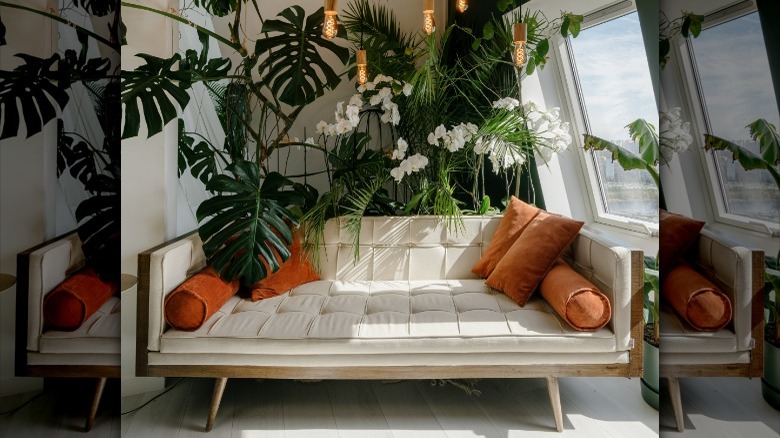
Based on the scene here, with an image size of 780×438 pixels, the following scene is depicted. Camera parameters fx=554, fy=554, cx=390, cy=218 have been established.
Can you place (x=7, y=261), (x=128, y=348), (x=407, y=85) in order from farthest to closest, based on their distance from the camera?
(x=407, y=85) → (x=128, y=348) → (x=7, y=261)

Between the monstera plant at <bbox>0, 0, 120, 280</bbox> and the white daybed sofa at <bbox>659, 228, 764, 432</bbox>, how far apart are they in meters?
1.06

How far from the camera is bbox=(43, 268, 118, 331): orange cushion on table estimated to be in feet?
2.97

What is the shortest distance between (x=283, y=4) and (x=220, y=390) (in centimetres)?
294

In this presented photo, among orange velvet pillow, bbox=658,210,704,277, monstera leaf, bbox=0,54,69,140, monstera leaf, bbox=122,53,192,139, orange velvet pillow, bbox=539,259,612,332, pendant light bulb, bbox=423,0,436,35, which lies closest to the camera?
monstera leaf, bbox=0,54,69,140

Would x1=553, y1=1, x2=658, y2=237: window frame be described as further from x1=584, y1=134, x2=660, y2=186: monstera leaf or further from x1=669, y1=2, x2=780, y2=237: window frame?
x1=669, y1=2, x2=780, y2=237: window frame

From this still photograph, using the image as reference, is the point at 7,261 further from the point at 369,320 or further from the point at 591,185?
the point at 591,185

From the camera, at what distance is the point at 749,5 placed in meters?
0.96

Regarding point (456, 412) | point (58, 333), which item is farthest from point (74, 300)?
point (456, 412)

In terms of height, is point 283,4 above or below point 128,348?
above

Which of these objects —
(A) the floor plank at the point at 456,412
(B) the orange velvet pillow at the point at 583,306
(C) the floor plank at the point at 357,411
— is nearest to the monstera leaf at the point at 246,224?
(C) the floor plank at the point at 357,411

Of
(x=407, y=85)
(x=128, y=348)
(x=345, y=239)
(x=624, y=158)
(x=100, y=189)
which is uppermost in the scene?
(x=407, y=85)

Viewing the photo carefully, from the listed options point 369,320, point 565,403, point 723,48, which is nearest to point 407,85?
point 369,320

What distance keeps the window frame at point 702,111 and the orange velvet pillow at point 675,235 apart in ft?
0.17

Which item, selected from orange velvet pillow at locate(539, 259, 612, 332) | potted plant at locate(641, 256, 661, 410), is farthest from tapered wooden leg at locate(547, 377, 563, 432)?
potted plant at locate(641, 256, 661, 410)
